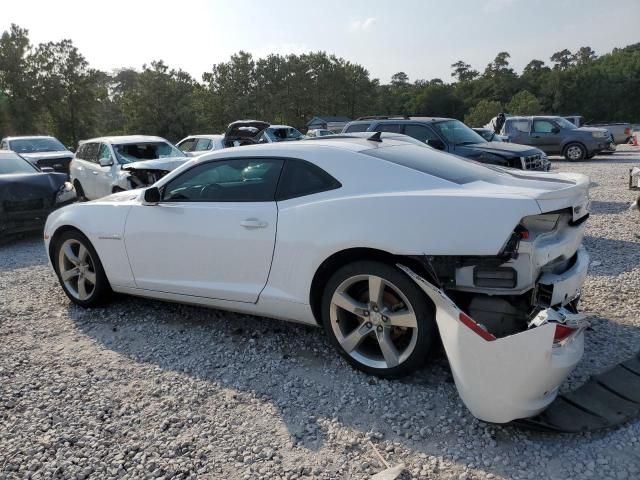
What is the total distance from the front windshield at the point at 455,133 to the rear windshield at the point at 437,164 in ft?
18.4

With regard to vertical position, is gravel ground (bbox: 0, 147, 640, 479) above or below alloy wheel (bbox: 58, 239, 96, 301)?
below

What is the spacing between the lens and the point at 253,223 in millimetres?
3508

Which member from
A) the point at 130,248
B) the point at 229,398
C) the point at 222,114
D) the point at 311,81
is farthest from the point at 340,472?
the point at 311,81

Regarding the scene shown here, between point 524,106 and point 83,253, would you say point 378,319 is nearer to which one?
point 83,253

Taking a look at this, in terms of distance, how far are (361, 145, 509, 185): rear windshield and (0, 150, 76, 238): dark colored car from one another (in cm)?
647

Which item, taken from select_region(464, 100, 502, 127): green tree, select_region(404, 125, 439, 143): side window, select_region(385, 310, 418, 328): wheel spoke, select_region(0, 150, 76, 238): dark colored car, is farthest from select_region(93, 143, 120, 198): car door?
select_region(464, 100, 502, 127): green tree

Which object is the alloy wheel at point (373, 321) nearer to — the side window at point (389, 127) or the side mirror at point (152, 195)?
the side mirror at point (152, 195)

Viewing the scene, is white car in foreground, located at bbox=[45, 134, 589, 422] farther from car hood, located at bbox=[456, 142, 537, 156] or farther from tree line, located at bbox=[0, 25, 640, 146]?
tree line, located at bbox=[0, 25, 640, 146]

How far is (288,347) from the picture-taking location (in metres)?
3.79

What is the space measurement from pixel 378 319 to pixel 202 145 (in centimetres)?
1175

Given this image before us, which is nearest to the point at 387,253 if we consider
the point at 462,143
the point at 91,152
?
the point at 462,143

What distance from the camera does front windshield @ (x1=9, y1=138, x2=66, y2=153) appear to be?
14.7m

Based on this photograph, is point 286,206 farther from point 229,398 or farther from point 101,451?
point 101,451

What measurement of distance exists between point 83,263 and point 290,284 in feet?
7.70
